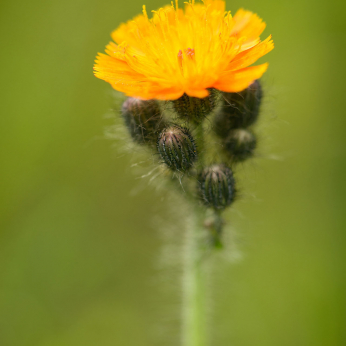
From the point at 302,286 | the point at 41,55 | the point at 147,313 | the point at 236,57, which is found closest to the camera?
the point at 236,57

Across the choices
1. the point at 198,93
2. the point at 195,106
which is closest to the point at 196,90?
the point at 198,93

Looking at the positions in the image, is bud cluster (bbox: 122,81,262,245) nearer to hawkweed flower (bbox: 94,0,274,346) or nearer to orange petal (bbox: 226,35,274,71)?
hawkweed flower (bbox: 94,0,274,346)

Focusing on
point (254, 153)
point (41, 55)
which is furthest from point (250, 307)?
point (41, 55)

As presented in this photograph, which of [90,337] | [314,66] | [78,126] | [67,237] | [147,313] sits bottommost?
[90,337]

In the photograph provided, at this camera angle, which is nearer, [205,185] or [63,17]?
[205,185]

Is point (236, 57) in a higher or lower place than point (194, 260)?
higher

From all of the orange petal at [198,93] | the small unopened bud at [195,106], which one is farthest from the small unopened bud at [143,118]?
the orange petal at [198,93]

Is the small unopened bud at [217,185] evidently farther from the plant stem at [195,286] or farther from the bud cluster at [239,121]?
the plant stem at [195,286]

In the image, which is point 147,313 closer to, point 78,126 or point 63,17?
point 78,126
